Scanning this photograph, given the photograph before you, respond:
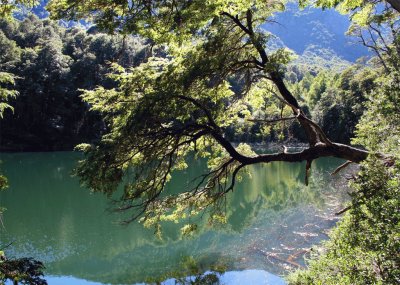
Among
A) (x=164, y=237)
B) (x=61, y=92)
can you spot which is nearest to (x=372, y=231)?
(x=164, y=237)

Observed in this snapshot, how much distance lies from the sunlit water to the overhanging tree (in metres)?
1.74

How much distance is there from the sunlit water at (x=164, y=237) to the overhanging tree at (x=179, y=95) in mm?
1742

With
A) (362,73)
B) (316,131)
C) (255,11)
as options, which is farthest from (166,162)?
(362,73)

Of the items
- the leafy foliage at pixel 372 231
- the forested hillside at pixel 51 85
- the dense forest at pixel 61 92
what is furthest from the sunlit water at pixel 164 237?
the forested hillside at pixel 51 85

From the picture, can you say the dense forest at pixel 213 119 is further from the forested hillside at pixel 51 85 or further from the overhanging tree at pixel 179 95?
the forested hillside at pixel 51 85

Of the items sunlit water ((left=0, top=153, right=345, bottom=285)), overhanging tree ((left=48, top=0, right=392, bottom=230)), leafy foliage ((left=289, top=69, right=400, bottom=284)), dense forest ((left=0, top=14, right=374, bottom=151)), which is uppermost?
dense forest ((left=0, top=14, right=374, bottom=151))

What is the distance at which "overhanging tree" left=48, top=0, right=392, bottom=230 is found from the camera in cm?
591

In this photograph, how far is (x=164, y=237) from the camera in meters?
16.8

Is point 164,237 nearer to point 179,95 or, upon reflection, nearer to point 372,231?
point 179,95

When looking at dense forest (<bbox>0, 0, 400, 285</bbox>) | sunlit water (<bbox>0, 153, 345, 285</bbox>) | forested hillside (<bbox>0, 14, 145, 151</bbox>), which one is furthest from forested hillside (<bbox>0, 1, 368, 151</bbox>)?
dense forest (<bbox>0, 0, 400, 285</bbox>)

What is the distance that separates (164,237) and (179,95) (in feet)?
36.9

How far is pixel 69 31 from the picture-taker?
54312 millimetres

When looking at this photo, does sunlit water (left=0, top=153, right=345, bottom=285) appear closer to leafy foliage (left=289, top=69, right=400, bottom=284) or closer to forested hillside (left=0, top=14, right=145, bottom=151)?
leafy foliage (left=289, top=69, right=400, bottom=284)

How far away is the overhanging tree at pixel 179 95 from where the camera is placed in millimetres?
5910
